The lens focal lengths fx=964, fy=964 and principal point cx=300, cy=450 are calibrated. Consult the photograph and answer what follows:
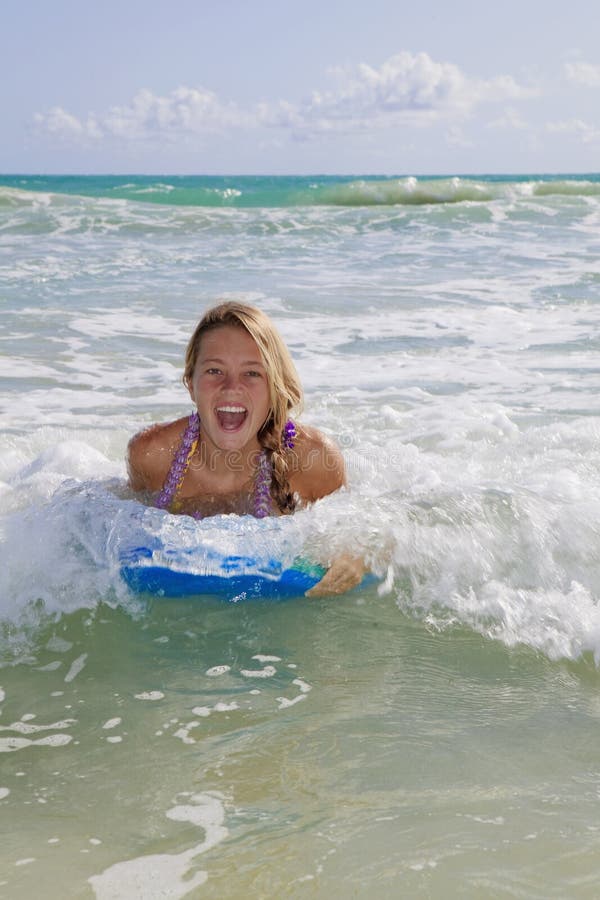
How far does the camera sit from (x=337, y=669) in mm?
2688

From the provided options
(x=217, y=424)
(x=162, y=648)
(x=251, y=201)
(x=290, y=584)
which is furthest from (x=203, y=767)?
(x=251, y=201)

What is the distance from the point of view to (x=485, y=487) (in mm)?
3652

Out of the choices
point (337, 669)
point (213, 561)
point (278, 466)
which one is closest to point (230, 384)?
point (278, 466)

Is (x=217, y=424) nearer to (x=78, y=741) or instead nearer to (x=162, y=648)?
(x=162, y=648)

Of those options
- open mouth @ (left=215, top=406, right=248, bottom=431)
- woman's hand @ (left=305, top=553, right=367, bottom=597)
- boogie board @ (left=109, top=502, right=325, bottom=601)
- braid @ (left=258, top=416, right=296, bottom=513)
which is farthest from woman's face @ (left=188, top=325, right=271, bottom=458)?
woman's hand @ (left=305, top=553, right=367, bottom=597)

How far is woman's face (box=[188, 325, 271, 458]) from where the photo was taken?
3293 mm

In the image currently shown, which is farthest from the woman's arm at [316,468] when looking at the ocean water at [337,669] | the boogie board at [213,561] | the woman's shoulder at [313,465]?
the boogie board at [213,561]

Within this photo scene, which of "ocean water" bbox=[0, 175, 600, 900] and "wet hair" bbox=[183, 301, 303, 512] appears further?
"wet hair" bbox=[183, 301, 303, 512]

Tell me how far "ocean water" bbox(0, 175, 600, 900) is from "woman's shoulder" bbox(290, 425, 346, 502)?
13cm

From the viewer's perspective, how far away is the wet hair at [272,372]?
10.8 ft

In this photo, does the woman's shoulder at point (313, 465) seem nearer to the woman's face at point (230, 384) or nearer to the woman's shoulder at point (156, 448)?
the woman's face at point (230, 384)

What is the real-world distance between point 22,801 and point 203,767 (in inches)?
15.4

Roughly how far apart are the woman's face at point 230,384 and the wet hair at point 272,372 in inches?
1.0

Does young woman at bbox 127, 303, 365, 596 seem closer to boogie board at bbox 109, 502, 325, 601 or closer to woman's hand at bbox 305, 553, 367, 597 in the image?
woman's hand at bbox 305, 553, 367, 597
